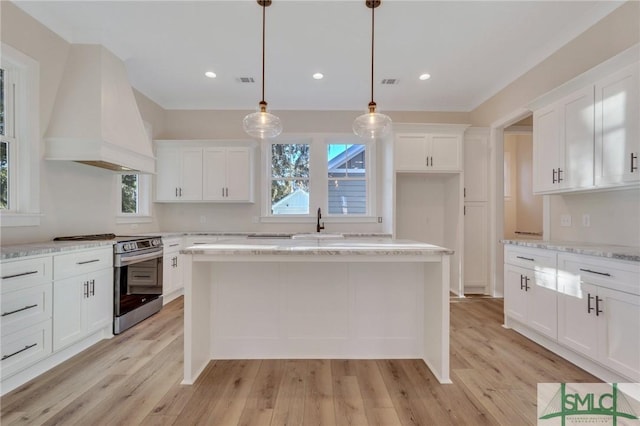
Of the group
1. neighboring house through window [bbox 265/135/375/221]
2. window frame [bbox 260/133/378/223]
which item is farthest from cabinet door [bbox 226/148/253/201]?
neighboring house through window [bbox 265/135/375/221]

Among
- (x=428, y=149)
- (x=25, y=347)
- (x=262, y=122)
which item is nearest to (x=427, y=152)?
(x=428, y=149)

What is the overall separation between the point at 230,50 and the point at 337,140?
225 centimetres

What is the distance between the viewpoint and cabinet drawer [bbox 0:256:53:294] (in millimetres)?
1964

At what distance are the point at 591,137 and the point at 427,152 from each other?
2078 millimetres

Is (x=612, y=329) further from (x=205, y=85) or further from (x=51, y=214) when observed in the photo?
(x=205, y=85)

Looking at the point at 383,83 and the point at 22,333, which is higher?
the point at 383,83

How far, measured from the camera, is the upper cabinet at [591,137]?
7.08 feet

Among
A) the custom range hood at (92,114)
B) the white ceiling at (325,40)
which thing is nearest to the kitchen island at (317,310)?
the custom range hood at (92,114)

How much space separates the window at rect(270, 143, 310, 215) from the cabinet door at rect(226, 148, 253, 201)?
568 millimetres

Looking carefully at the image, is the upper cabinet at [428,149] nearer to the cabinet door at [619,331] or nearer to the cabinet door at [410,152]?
the cabinet door at [410,152]

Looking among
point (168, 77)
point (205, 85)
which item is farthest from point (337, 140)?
point (168, 77)

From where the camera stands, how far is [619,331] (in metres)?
1.97

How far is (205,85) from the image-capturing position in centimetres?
426

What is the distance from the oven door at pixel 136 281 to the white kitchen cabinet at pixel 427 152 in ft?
11.7
